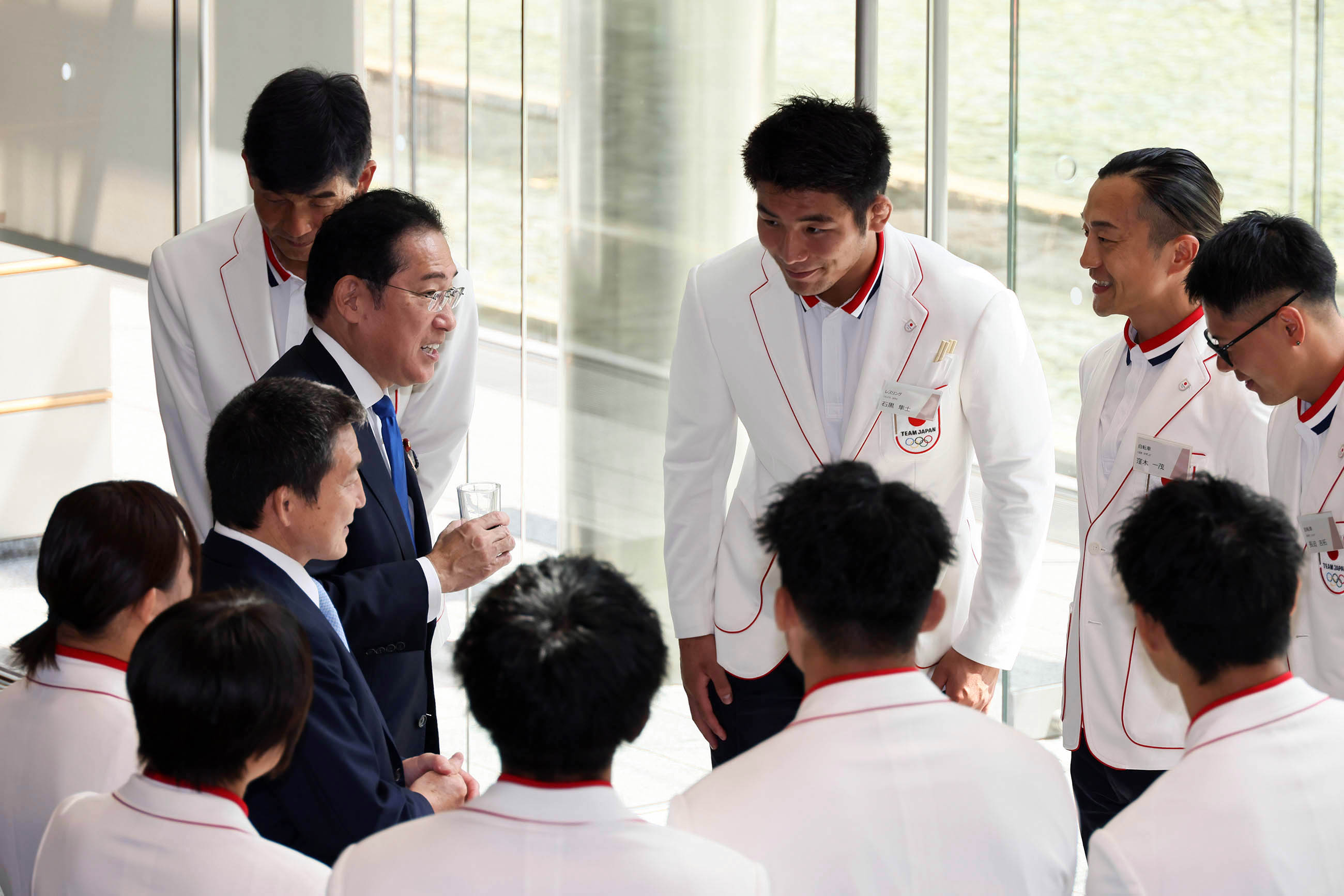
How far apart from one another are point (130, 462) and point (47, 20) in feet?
5.74

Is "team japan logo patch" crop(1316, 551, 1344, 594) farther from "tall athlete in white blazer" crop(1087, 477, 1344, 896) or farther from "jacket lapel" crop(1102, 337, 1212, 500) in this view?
"tall athlete in white blazer" crop(1087, 477, 1344, 896)

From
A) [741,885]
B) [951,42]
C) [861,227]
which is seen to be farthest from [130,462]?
[741,885]

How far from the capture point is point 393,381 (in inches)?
108

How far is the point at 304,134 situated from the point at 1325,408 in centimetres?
210

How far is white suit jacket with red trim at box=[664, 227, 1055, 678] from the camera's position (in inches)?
110

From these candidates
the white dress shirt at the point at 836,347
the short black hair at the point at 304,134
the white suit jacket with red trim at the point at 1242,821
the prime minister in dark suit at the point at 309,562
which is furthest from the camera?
the short black hair at the point at 304,134

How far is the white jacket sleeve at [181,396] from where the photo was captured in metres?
3.29

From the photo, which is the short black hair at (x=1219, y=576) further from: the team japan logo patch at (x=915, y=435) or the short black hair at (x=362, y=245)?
the short black hair at (x=362, y=245)

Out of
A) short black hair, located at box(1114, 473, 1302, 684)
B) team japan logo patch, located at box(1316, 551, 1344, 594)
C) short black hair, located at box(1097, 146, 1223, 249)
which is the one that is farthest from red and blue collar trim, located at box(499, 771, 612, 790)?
short black hair, located at box(1097, 146, 1223, 249)

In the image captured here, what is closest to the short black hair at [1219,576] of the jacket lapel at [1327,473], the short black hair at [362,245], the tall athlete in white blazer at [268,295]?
the jacket lapel at [1327,473]

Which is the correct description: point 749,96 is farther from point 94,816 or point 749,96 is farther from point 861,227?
point 94,816

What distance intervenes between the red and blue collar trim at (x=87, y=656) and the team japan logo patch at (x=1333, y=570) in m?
1.95

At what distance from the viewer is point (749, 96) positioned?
4.88m

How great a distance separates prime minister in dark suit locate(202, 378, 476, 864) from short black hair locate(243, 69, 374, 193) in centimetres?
93
